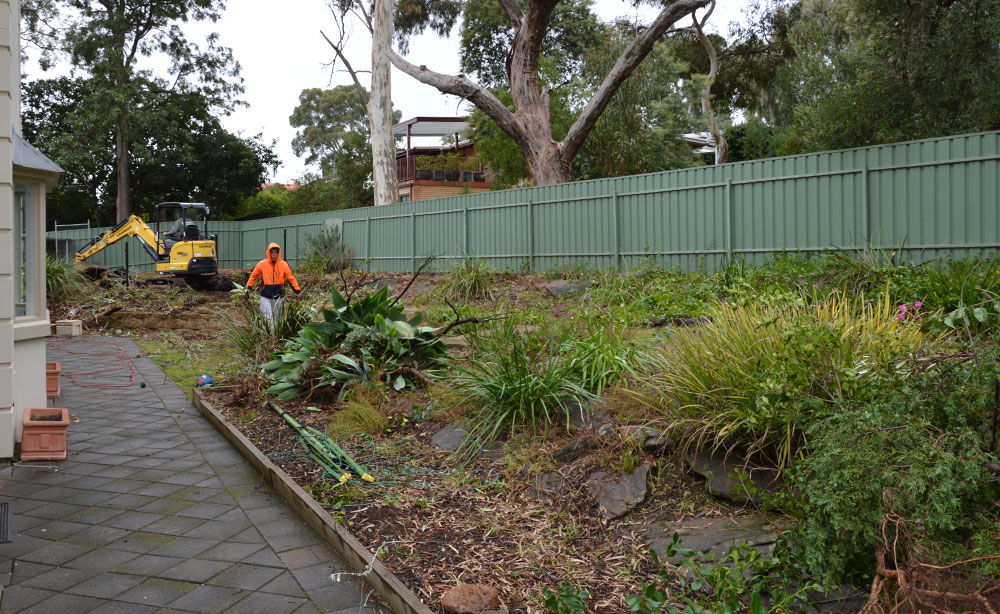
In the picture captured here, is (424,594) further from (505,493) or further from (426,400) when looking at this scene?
(426,400)

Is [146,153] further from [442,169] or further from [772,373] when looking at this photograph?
[772,373]

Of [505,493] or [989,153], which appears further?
[989,153]

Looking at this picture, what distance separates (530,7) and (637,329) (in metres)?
12.9

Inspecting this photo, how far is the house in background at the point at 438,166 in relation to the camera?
37750 mm

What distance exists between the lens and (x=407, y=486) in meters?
4.96

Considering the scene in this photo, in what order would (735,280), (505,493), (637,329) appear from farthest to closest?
(735,280), (637,329), (505,493)

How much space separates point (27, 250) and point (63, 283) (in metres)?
11.0

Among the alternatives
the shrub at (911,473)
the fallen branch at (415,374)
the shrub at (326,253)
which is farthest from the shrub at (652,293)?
the shrub at (326,253)

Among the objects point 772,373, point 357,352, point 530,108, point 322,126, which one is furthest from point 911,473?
point 322,126

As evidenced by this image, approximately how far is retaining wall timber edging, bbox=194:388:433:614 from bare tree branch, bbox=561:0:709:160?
1463 centimetres

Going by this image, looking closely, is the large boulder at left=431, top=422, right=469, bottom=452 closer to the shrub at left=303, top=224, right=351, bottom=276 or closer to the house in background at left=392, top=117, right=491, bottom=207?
the shrub at left=303, top=224, right=351, bottom=276

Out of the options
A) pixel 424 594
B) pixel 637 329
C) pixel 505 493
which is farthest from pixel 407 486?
pixel 637 329

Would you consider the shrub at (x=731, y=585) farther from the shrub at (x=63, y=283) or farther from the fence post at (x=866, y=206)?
the shrub at (x=63, y=283)

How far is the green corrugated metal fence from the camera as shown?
9.80m
